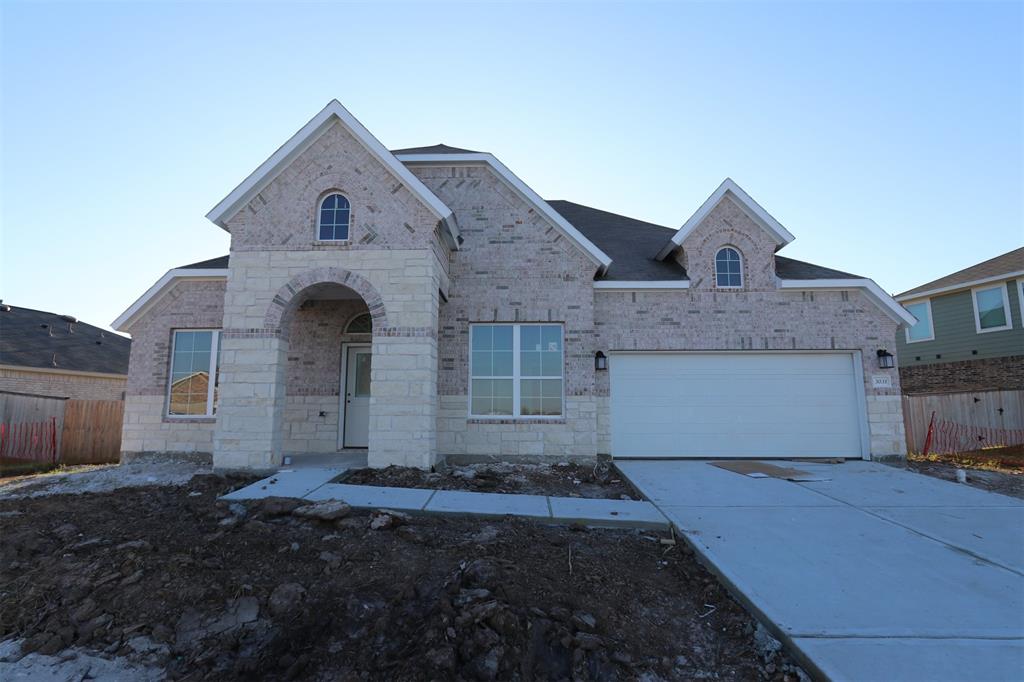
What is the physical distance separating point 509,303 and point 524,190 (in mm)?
2494

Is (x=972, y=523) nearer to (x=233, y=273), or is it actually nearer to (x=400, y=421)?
(x=400, y=421)

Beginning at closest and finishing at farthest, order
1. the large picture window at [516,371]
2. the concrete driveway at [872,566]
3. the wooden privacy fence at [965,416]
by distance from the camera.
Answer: the concrete driveway at [872,566] < the large picture window at [516,371] < the wooden privacy fence at [965,416]

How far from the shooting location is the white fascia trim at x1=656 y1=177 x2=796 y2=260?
11.0 meters

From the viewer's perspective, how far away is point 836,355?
10930 mm

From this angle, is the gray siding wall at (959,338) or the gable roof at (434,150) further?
the gray siding wall at (959,338)

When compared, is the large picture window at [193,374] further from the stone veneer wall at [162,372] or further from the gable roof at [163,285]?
the gable roof at [163,285]

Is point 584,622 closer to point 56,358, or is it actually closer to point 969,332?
point 969,332

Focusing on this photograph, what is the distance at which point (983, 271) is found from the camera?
1792 cm

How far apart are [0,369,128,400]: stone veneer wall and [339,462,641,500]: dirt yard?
17.3 metres

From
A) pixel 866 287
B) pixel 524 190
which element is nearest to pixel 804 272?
pixel 866 287

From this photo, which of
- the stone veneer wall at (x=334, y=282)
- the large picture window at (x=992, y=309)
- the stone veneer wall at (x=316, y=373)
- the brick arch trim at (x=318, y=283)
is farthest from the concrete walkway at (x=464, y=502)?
the large picture window at (x=992, y=309)

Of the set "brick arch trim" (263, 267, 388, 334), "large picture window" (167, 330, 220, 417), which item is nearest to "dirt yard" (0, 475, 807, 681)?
"brick arch trim" (263, 267, 388, 334)

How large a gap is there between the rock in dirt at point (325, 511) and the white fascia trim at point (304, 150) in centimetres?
526

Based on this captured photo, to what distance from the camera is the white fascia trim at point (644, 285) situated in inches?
425
